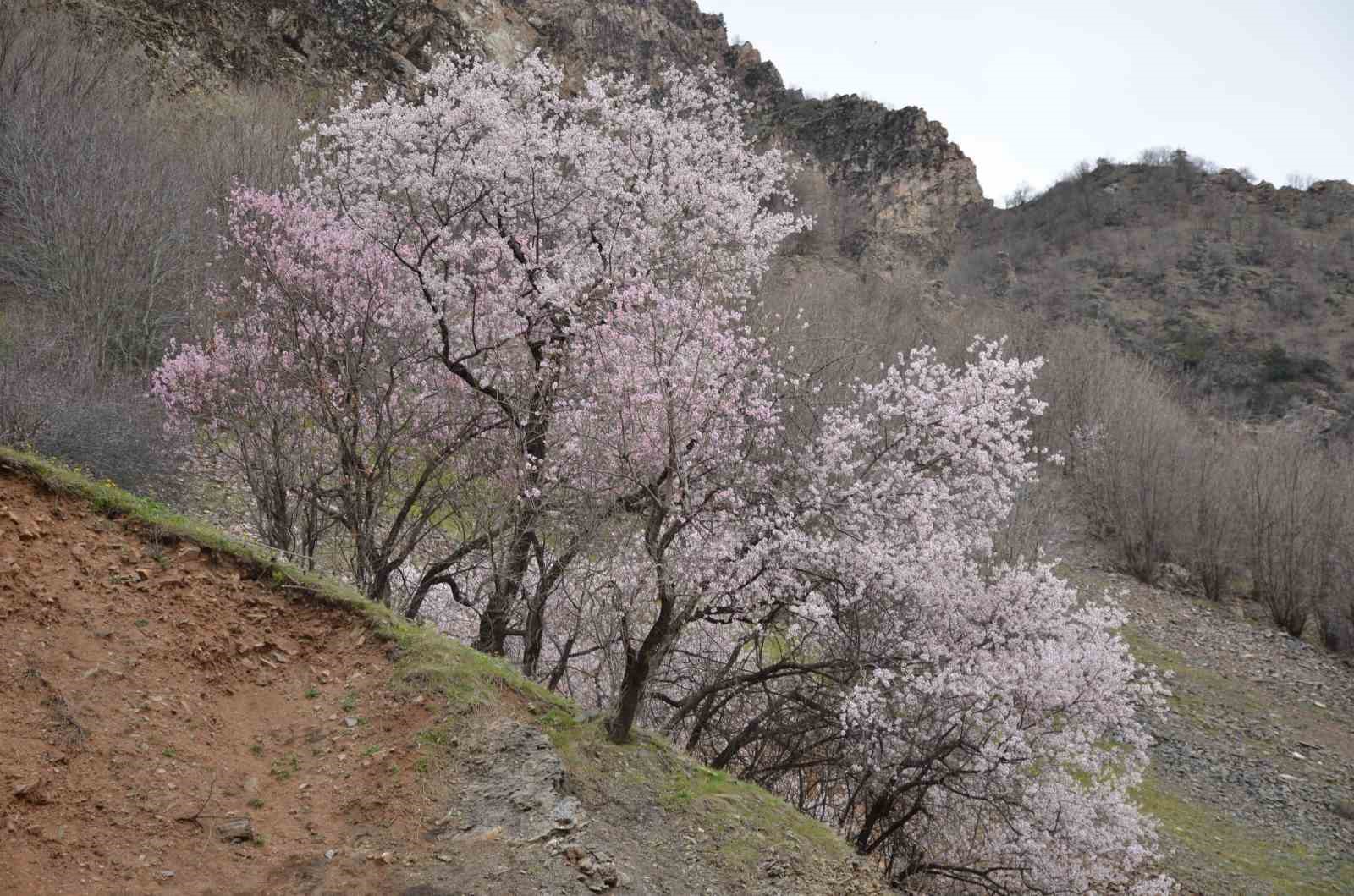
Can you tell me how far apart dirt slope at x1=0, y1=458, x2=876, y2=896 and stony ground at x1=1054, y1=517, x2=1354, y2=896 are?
8.59 meters

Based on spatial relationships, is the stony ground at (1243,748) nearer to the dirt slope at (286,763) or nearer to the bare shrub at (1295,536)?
the bare shrub at (1295,536)

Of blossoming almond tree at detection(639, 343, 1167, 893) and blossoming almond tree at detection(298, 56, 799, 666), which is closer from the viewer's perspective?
blossoming almond tree at detection(639, 343, 1167, 893)

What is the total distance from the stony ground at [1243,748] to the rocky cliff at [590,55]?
18.8m

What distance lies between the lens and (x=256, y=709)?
235 inches

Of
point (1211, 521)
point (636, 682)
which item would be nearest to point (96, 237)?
point (636, 682)

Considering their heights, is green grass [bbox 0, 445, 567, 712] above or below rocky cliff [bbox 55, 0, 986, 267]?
below

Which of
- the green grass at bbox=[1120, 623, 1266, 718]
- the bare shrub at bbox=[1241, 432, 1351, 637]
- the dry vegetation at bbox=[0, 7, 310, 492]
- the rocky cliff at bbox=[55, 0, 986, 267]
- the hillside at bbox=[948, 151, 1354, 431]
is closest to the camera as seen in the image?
the dry vegetation at bbox=[0, 7, 310, 492]

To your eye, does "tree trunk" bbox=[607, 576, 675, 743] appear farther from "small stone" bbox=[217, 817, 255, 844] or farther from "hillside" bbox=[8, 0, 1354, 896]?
"small stone" bbox=[217, 817, 255, 844]

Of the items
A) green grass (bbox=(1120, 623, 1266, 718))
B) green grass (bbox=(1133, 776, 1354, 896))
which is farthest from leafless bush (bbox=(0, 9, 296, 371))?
green grass (bbox=(1120, 623, 1266, 718))

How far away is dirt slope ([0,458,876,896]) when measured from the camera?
4773 millimetres

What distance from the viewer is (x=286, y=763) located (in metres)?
5.65

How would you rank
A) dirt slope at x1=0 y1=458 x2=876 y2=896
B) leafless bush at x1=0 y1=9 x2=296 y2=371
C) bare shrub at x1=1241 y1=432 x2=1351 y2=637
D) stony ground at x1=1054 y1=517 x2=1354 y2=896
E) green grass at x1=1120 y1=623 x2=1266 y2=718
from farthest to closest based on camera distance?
1. bare shrub at x1=1241 y1=432 x2=1351 y2=637
2. green grass at x1=1120 y1=623 x2=1266 y2=718
3. leafless bush at x1=0 y1=9 x2=296 y2=371
4. stony ground at x1=1054 y1=517 x2=1354 y2=896
5. dirt slope at x1=0 y1=458 x2=876 y2=896

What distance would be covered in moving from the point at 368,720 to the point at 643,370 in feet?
14.7

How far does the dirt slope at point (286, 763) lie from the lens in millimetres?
4773
